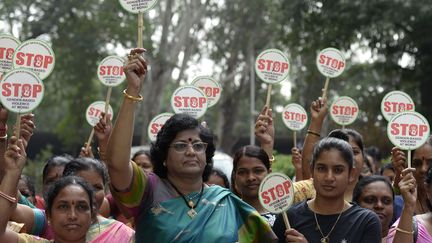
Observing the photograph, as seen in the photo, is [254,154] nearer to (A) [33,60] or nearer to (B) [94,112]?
(A) [33,60]

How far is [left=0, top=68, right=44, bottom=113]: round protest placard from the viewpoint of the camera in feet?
14.2

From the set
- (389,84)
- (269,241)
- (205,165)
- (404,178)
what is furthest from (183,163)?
(389,84)

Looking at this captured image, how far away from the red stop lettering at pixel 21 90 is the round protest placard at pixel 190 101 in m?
1.39

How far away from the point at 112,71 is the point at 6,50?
143 centimetres

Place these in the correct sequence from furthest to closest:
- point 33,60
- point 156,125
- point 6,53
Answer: point 156,125 → point 6,53 → point 33,60

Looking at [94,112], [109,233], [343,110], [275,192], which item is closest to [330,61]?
[343,110]

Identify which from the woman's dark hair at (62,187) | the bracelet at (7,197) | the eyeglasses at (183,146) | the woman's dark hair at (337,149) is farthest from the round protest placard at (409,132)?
the bracelet at (7,197)

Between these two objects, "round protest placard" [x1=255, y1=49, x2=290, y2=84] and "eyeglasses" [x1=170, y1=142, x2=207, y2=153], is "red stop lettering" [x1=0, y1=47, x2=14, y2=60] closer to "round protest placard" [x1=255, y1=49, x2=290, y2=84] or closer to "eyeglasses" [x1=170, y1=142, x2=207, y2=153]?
"eyeglasses" [x1=170, y1=142, x2=207, y2=153]

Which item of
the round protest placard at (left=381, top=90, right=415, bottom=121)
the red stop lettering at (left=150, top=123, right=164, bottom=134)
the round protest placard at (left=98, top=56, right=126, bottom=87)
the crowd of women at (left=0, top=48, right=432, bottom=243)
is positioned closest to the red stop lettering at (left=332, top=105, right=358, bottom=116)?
the round protest placard at (left=381, top=90, right=415, bottom=121)

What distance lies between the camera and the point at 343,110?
269 inches

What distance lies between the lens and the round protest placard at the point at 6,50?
503 cm

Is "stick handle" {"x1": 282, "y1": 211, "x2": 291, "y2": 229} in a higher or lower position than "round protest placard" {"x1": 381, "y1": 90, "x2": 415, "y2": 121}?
lower

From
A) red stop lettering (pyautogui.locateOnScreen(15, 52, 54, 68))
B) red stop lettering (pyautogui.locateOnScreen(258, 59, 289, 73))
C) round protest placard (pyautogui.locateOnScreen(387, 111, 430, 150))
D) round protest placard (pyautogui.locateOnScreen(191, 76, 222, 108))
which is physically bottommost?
round protest placard (pyautogui.locateOnScreen(387, 111, 430, 150))

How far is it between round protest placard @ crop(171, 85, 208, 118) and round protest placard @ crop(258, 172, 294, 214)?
118cm
